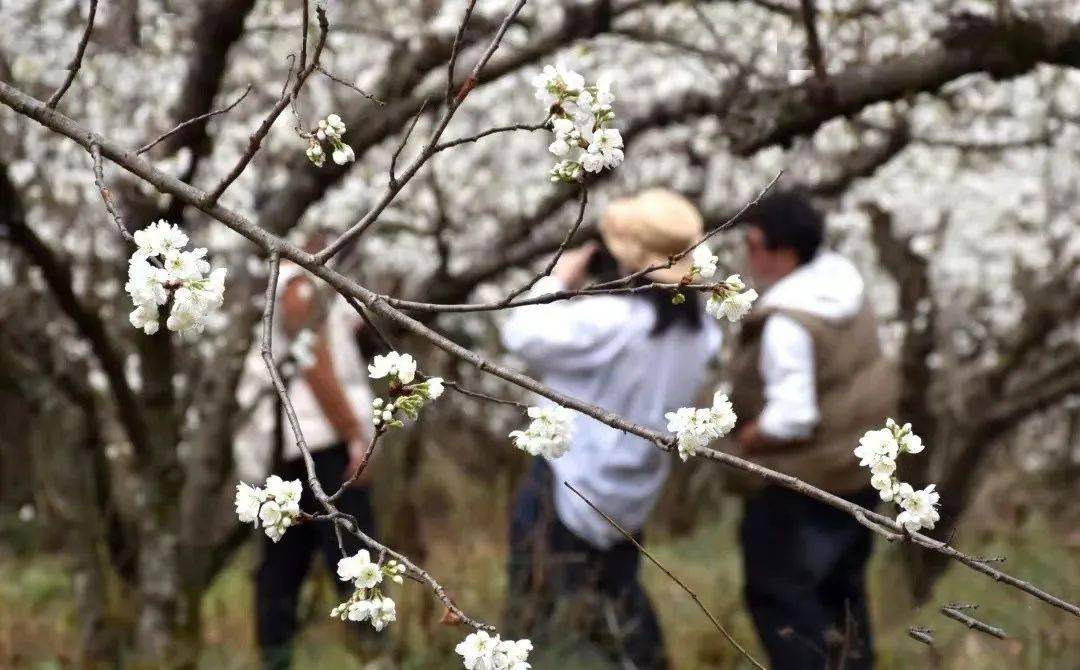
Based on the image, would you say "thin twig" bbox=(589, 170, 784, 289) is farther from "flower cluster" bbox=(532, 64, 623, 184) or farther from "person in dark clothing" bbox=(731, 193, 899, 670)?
"person in dark clothing" bbox=(731, 193, 899, 670)

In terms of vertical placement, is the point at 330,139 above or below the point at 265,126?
above

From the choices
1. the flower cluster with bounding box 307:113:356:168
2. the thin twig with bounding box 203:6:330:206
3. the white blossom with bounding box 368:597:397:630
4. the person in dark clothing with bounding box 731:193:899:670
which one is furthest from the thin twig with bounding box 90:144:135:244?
the person in dark clothing with bounding box 731:193:899:670

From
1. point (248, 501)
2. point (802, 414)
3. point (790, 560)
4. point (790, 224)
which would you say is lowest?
point (248, 501)

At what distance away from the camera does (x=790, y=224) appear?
3.75 m

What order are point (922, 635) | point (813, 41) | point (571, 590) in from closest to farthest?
point (922, 635) → point (813, 41) → point (571, 590)

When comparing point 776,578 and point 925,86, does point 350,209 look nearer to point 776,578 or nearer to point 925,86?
point 776,578

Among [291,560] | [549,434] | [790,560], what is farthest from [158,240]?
[291,560]

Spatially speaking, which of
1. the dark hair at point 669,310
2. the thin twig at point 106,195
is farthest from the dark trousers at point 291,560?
A: the thin twig at point 106,195

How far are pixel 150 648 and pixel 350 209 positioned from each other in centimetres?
251

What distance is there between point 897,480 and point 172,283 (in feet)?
2.81

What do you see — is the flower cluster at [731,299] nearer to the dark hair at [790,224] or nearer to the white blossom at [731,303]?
the white blossom at [731,303]

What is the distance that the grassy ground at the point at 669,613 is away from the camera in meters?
4.10

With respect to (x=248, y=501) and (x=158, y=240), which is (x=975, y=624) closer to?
(x=248, y=501)

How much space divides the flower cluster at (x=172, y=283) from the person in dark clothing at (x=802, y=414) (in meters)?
2.25
